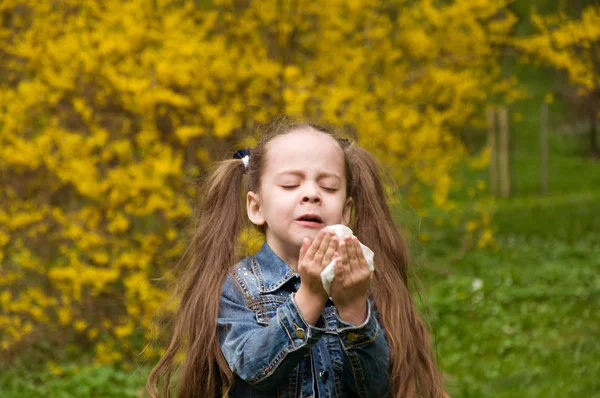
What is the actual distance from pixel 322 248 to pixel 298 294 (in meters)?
0.12

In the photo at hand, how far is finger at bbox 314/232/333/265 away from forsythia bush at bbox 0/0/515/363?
8.69ft

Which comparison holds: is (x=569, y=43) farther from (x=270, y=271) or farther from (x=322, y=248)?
(x=322, y=248)

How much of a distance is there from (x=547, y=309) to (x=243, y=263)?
14.3 ft

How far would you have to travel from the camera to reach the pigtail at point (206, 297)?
188cm

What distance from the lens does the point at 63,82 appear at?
4816 millimetres

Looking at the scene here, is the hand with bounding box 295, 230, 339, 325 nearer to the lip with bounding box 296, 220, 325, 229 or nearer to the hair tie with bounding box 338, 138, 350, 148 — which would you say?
the lip with bounding box 296, 220, 325, 229

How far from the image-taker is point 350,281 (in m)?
1.65

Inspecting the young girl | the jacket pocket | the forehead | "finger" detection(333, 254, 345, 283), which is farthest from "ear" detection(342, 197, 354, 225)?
"finger" detection(333, 254, 345, 283)

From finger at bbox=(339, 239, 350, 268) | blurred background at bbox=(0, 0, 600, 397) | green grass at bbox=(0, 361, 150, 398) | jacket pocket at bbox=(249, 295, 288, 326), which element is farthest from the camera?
blurred background at bbox=(0, 0, 600, 397)

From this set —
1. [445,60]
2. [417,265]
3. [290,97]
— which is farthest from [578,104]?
[417,265]

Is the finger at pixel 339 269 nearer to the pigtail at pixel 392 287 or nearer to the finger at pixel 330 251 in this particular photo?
the finger at pixel 330 251

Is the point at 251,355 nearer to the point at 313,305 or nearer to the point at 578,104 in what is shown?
the point at 313,305

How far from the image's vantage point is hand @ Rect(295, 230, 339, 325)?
163 centimetres

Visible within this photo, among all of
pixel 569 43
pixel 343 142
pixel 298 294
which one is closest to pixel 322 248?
pixel 298 294
